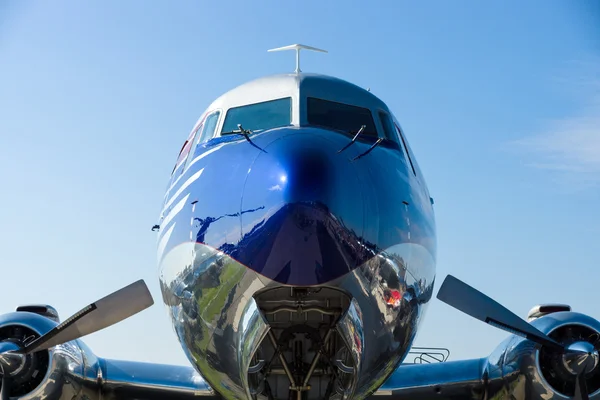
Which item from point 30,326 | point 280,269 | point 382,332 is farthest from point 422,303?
point 30,326

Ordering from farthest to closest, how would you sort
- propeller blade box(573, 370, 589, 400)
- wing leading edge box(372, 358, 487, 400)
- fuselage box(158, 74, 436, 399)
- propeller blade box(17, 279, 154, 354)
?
wing leading edge box(372, 358, 487, 400), propeller blade box(573, 370, 589, 400), propeller blade box(17, 279, 154, 354), fuselage box(158, 74, 436, 399)

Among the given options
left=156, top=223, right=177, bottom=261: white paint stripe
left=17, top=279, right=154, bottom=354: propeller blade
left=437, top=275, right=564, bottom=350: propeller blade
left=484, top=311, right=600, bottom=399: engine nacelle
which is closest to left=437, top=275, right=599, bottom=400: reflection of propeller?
left=437, top=275, right=564, bottom=350: propeller blade

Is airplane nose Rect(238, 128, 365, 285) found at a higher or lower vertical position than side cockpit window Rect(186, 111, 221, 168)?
lower

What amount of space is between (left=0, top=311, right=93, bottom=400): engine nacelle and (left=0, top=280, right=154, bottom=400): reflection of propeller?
18 centimetres

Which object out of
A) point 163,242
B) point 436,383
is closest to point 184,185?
point 163,242

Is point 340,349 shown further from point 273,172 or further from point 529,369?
point 529,369

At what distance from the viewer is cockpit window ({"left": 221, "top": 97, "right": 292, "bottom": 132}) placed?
909 cm

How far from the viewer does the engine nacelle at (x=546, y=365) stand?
37.4ft

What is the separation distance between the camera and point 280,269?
7.21m

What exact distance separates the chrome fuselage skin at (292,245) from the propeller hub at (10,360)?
3.20 m

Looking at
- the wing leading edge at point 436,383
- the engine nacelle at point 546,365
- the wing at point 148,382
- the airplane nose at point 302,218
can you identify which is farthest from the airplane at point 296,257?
the wing leading edge at point 436,383

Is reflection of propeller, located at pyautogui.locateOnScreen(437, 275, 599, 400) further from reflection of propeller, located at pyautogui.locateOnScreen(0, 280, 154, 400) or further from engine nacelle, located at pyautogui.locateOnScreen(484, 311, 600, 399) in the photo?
reflection of propeller, located at pyautogui.locateOnScreen(0, 280, 154, 400)

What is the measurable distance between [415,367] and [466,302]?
209 cm

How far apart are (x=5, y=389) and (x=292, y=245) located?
19.4ft
